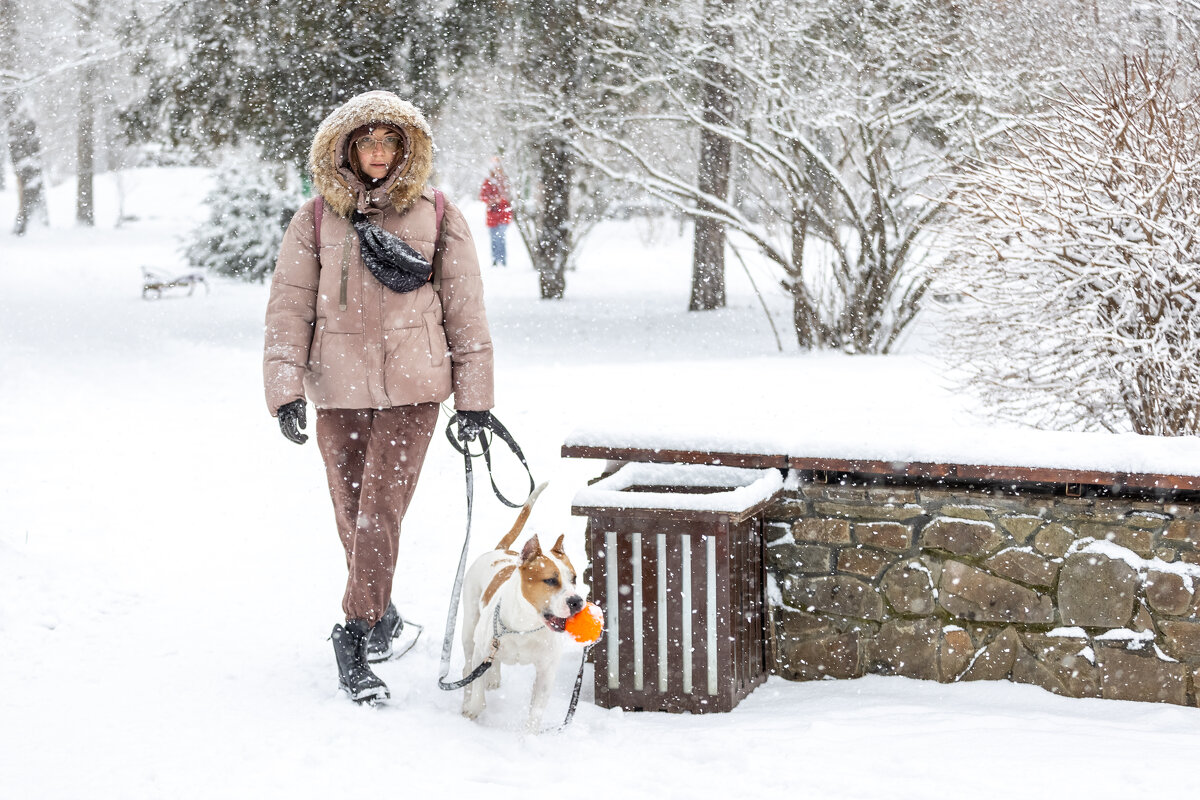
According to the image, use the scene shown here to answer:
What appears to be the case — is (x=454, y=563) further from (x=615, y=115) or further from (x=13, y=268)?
(x=13, y=268)

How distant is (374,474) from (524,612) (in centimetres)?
76

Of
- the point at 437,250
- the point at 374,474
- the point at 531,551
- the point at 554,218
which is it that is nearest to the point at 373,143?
the point at 437,250

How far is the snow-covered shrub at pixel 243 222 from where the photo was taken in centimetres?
2162

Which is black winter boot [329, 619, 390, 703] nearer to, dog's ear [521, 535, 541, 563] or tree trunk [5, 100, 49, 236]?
dog's ear [521, 535, 541, 563]

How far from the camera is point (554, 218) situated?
18.2 meters

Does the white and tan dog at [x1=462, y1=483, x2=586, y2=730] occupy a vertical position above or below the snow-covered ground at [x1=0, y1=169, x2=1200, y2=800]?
above

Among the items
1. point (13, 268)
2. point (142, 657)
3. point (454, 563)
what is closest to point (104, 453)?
point (454, 563)

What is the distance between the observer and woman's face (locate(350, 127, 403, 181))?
418 cm

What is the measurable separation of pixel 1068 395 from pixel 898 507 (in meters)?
2.55

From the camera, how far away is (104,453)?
8.55 meters

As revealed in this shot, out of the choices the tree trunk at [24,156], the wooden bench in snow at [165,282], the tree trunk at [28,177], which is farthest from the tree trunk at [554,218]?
the tree trunk at [28,177]

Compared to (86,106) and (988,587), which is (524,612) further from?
(86,106)

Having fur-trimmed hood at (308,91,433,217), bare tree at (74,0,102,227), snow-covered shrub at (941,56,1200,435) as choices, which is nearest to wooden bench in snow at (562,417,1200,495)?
fur-trimmed hood at (308,91,433,217)

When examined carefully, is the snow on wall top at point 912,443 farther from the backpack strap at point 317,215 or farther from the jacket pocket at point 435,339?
the backpack strap at point 317,215
